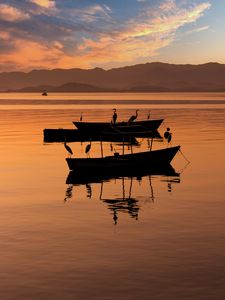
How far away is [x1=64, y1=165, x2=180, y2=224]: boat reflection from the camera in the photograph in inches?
1190

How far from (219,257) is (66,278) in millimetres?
5655

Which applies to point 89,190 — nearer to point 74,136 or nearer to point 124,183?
point 124,183

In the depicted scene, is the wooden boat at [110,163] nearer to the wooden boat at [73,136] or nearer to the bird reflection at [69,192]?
the bird reflection at [69,192]

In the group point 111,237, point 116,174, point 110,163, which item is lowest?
point 116,174

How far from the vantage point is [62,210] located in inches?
1160

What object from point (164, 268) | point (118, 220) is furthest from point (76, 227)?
point (164, 268)

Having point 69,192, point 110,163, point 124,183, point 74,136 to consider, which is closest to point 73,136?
point 74,136

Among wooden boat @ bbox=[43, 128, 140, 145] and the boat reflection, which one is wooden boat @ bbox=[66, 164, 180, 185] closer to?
the boat reflection

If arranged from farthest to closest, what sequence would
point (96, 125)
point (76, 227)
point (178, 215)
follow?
point (96, 125), point (178, 215), point (76, 227)

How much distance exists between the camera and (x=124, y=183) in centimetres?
3888

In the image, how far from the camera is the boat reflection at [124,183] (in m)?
30.2

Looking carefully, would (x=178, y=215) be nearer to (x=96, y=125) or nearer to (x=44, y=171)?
(x=44, y=171)

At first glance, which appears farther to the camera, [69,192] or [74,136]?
[74,136]

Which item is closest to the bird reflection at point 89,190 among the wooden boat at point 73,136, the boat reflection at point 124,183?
the boat reflection at point 124,183
